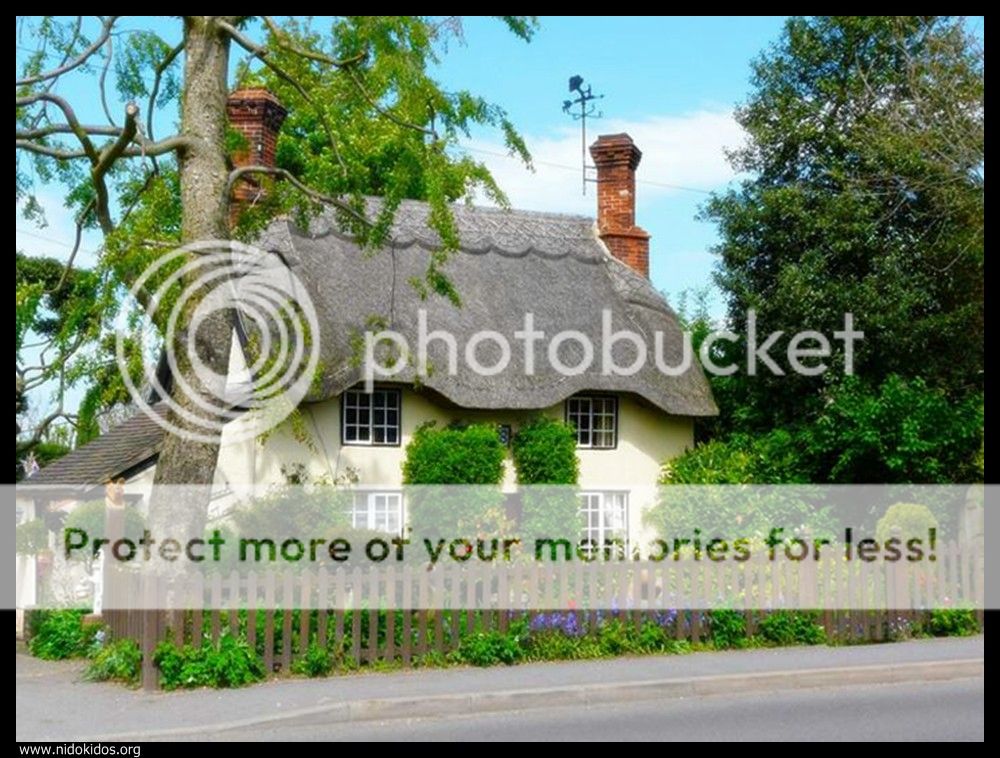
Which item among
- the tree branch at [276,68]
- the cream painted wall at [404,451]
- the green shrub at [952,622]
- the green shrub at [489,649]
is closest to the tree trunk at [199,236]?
the tree branch at [276,68]

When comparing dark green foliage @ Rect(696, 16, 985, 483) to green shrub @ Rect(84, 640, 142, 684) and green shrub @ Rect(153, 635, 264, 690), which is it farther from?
green shrub @ Rect(84, 640, 142, 684)

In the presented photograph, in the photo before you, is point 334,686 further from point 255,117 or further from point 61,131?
point 255,117

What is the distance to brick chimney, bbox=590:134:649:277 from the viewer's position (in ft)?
80.1

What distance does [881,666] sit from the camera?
1204 cm

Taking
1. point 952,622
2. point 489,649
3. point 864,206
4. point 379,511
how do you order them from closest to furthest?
point 489,649, point 952,622, point 864,206, point 379,511

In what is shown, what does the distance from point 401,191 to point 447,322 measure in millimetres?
8022

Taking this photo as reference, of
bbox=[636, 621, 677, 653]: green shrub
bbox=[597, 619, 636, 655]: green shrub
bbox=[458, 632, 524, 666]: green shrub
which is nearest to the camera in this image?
bbox=[458, 632, 524, 666]: green shrub

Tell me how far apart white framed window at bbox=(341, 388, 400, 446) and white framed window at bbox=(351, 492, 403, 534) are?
0.88m

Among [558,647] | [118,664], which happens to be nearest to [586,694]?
[558,647]

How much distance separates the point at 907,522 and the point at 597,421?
822 centimetres

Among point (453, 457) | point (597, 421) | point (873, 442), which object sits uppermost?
point (597, 421)

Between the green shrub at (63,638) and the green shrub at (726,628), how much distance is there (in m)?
6.88
